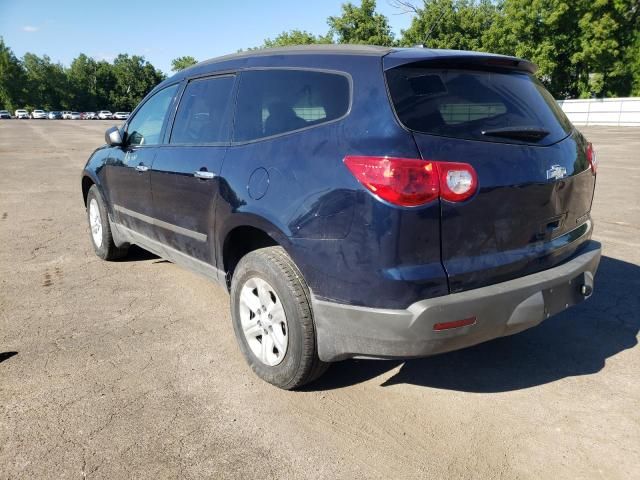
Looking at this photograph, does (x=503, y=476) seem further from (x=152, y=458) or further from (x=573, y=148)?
(x=573, y=148)

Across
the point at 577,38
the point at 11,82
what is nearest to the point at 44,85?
the point at 11,82

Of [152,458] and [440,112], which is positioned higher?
[440,112]

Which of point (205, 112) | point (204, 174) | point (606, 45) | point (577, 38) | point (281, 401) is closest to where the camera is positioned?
point (281, 401)

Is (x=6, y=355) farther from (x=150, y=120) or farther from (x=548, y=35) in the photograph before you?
(x=548, y=35)

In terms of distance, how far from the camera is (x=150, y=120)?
451 centimetres

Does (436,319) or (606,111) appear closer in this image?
(436,319)

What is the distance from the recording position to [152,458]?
242 centimetres

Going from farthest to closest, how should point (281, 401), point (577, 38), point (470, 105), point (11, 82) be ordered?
point (11, 82), point (577, 38), point (281, 401), point (470, 105)

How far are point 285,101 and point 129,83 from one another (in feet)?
373

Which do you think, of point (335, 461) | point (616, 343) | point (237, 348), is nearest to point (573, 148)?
point (616, 343)

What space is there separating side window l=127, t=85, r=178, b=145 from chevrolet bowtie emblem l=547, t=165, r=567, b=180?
2870 mm

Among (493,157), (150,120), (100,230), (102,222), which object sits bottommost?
(100,230)

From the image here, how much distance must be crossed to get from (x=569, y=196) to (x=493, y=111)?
67 centimetres

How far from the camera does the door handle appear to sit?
3.29 metres
